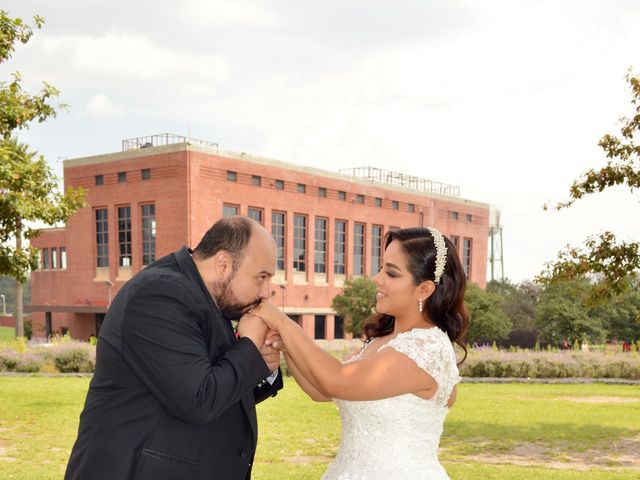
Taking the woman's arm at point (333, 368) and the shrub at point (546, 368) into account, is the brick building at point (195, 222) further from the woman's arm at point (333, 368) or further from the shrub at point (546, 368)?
the woman's arm at point (333, 368)

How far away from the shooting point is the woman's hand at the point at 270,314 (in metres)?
3.28

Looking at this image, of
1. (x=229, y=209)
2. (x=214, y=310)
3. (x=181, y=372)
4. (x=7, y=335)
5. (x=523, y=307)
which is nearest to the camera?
(x=181, y=372)

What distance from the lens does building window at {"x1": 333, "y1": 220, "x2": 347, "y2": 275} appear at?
70062 millimetres

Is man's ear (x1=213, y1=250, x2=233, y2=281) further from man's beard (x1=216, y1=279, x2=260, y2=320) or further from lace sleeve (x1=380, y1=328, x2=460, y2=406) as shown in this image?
lace sleeve (x1=380, y1=328, x2=460, y2=406)

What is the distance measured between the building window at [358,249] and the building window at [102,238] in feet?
79.2

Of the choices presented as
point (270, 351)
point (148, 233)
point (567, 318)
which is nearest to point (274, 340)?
point (270, 351)

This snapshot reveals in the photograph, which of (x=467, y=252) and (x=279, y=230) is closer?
(x=279, y=230)

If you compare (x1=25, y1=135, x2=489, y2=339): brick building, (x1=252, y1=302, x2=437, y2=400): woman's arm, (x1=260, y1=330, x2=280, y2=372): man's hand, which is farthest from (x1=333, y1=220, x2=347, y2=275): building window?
(x1=260, y1=330, x2=280, y2=372): man's hand

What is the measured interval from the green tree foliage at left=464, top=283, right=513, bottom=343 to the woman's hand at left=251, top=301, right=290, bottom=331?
49.6 m

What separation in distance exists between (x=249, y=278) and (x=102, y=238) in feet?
202

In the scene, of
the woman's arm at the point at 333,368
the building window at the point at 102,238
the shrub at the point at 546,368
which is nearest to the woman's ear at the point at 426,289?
the woman's arm at the point at 333,368

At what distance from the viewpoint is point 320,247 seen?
6825 centimetres

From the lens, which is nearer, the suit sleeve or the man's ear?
the suit sleeve

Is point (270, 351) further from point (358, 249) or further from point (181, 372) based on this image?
point (358, 249)
